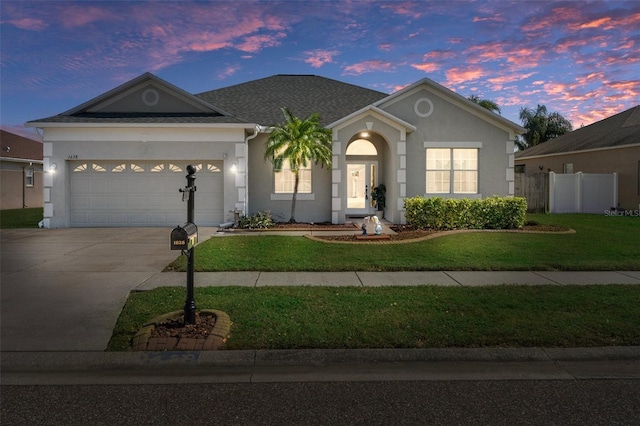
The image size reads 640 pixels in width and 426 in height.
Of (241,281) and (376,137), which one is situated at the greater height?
(376,137)

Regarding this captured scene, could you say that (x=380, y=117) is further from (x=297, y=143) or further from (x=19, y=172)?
(x=19, y=172)

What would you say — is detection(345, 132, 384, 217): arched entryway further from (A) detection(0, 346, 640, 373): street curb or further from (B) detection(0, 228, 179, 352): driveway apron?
(A) detection(0, 346, 640, 373): street curb

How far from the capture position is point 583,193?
945 inches

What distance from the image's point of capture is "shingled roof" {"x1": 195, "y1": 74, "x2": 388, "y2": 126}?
19375 millimetres

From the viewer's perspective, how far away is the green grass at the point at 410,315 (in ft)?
16.6

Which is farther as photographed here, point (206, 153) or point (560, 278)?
point (206, 153)

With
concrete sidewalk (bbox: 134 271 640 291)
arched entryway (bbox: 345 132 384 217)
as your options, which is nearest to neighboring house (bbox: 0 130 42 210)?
arched entryway (bbox: 345 132 384 217)

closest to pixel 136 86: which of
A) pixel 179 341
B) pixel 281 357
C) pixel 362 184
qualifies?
pixel 362 184

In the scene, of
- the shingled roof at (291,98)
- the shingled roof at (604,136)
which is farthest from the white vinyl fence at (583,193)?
the shingled roof at (291,98)

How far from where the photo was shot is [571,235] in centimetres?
1397

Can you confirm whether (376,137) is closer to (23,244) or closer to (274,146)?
(274,146)

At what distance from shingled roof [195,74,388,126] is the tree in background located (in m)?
27.6

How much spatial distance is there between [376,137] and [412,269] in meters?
10.9

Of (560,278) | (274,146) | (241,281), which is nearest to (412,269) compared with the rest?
(560,278)
